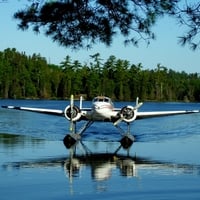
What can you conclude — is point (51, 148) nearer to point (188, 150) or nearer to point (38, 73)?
point (188, 150)

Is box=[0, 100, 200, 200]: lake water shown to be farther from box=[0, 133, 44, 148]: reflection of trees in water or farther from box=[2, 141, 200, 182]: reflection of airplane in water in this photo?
box=[0, 133, 44, 148]: reflection of trees in water

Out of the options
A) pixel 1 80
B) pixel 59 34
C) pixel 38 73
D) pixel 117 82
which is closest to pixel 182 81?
pixel 117 82

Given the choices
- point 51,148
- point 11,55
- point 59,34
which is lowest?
point 51,148

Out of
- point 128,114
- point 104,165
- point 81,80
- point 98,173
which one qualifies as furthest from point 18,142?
point 81,80

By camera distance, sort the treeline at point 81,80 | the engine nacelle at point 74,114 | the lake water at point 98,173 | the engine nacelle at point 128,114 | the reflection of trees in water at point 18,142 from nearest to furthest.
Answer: the lake water at point 98,173 → the reflection of trees in water at point 18,142 → the engine nacelle at point 128,114 → the engine nacelle at point 74,114 → the treeline at point 81,80

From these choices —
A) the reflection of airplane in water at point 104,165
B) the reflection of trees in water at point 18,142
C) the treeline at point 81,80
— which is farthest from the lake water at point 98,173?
the treeline at point 81,80

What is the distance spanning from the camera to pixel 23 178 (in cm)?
1400

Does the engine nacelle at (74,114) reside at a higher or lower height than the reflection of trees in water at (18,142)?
higher

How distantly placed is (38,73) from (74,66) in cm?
1001

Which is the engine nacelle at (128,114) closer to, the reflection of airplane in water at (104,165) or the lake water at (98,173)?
the lake water at (98,173)

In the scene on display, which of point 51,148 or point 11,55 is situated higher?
point 11,55

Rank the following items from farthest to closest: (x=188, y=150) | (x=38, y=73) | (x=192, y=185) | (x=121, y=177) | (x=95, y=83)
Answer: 1. (x=38, y=73)
2. (x=95, y=83)
3. (x=188, y=150)
4. (x=121, y=177)
5. (x=192, y=185)

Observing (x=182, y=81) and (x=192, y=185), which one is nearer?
(x=192, y=185)

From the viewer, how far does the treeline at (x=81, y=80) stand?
15075cm
